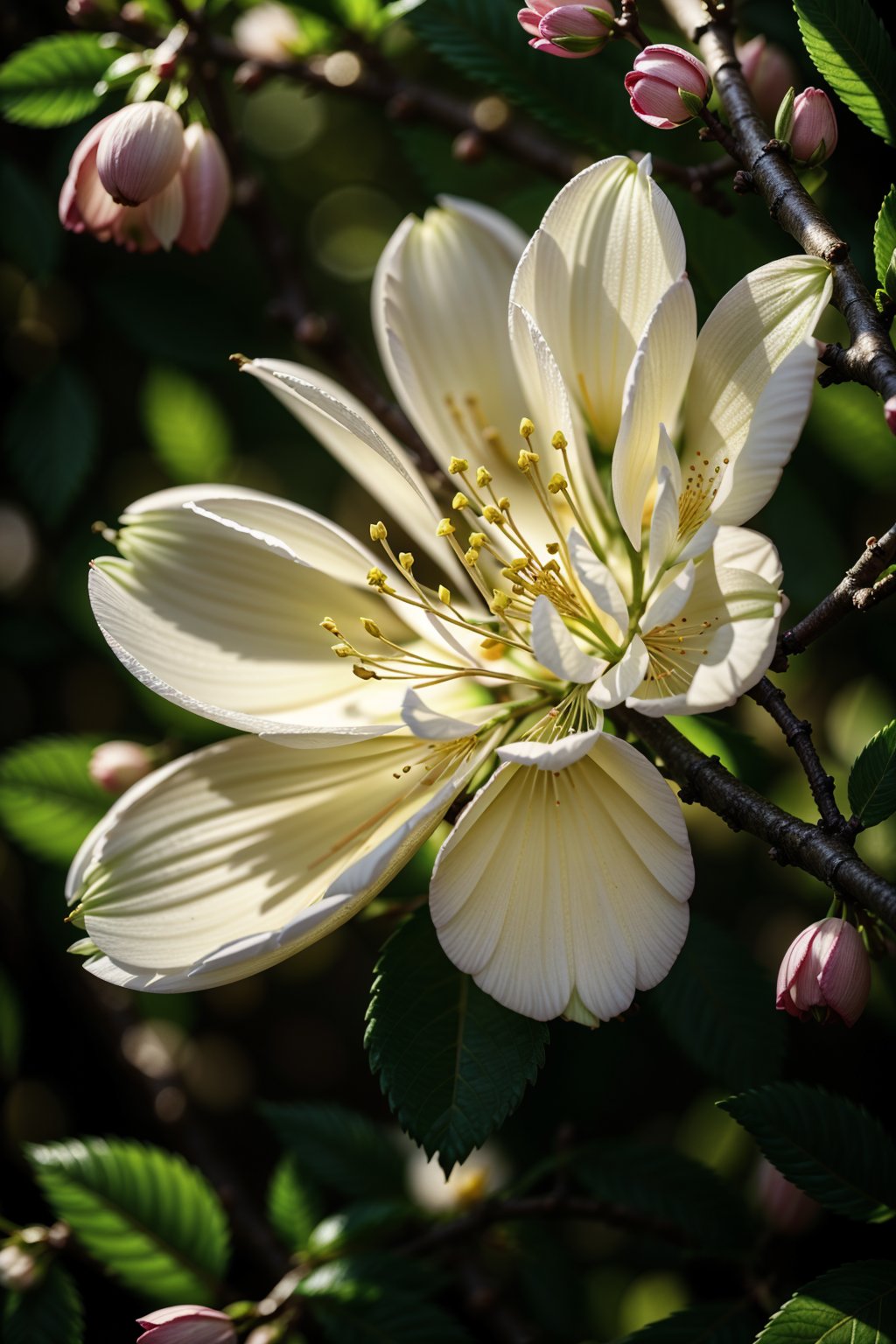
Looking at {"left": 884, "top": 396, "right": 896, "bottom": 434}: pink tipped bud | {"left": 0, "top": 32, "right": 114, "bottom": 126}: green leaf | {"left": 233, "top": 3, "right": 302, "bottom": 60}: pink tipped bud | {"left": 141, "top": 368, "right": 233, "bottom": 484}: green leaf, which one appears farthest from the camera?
{"left": 141, "top": 368, "right": 233, "bottom": 484}: green leaf

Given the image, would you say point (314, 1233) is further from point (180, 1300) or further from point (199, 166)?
point (199, 166)

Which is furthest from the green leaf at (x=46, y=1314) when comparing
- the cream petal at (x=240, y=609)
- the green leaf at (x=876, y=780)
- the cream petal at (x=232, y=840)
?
the green leaf at (x=876, y=780)

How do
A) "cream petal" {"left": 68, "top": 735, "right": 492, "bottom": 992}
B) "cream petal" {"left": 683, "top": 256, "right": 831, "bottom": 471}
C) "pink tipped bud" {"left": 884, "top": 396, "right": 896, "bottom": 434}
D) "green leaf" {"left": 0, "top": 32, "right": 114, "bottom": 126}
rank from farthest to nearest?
"green leaf" {"left": 0, "top": 32, "right": 114, "bottom": 126}, "cream petal" {"left": 68, "top": 735, "right": 492, "bottom": 992}, "cream petal" {"left": 683, "top": 256, "right": 831, "bottom": 471}, "pink tipped bud" {"left": 884, "top": 396, "right": 896, "bottom": 434}

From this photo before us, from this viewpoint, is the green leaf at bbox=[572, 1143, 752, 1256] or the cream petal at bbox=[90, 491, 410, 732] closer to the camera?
the cream petal at bbox=[90, 491, 410, 732]

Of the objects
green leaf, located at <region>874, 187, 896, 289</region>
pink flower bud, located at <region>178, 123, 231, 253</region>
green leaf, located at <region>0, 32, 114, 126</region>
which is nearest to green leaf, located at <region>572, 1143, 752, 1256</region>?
green leaf, located at <region>874, 187, 896, 289</region>

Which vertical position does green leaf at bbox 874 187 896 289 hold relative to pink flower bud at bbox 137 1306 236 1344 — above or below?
above

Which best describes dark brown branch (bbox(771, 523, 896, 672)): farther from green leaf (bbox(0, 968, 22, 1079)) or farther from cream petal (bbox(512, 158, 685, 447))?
green leaf (bbox(0, 968, 22, 1079))

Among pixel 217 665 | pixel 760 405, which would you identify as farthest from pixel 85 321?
pixel 760 405
